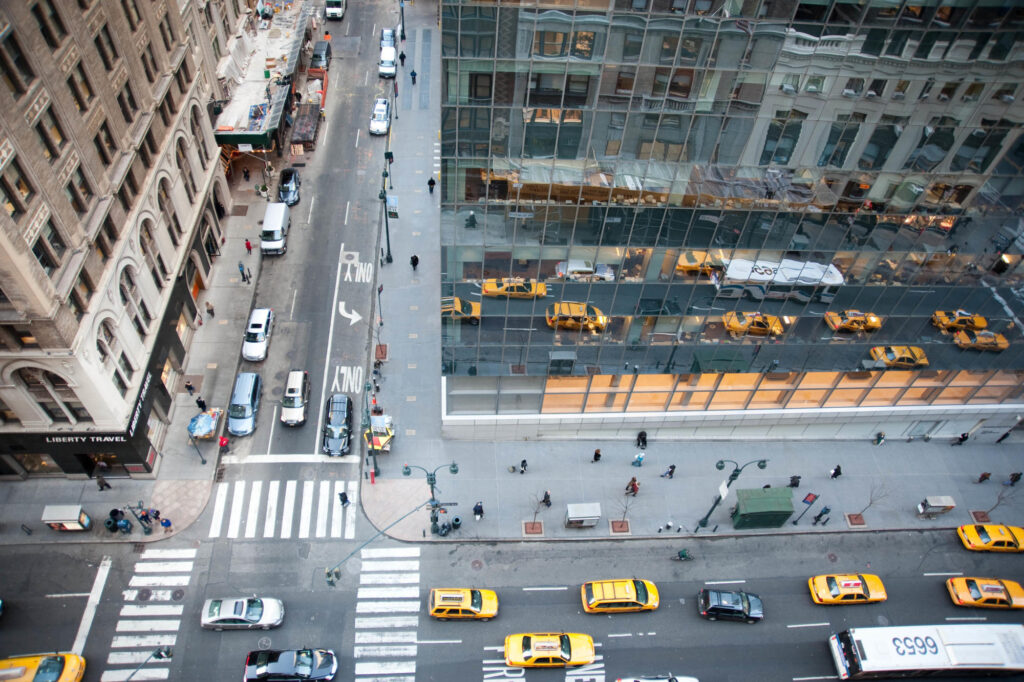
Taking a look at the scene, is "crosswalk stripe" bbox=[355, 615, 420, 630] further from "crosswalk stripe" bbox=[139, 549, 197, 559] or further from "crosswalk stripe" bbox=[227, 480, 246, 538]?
"crosswalk stripe" bbox=[139, 549, 197, 559]

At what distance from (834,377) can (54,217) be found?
47.2m

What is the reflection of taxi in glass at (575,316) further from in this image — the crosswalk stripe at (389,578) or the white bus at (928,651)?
the white bus at (928,651)

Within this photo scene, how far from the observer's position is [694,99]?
3344 centimetres

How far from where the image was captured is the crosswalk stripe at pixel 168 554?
133 feet

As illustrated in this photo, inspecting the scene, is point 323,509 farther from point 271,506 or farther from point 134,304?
point 134,304

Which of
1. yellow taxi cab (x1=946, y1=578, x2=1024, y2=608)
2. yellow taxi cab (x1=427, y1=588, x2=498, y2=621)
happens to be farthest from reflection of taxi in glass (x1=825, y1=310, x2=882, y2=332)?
yellow taxi cab (x1=427, y1=588, x2=498, y2=621)

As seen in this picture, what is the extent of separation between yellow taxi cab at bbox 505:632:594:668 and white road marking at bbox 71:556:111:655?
75.1ft

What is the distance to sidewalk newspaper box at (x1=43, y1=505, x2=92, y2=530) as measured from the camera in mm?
39419

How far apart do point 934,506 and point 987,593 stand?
224 inches

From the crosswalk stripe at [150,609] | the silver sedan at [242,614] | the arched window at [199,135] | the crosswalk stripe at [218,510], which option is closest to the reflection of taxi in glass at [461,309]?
the crosswalk stripe at [218,510]

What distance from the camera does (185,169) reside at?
5022 cm

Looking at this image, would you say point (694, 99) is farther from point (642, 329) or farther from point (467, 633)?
point (467, 633)

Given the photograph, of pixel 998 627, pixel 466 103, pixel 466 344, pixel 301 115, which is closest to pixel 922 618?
pixel 998 627

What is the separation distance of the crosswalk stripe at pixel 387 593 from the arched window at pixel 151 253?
80.1 ft
